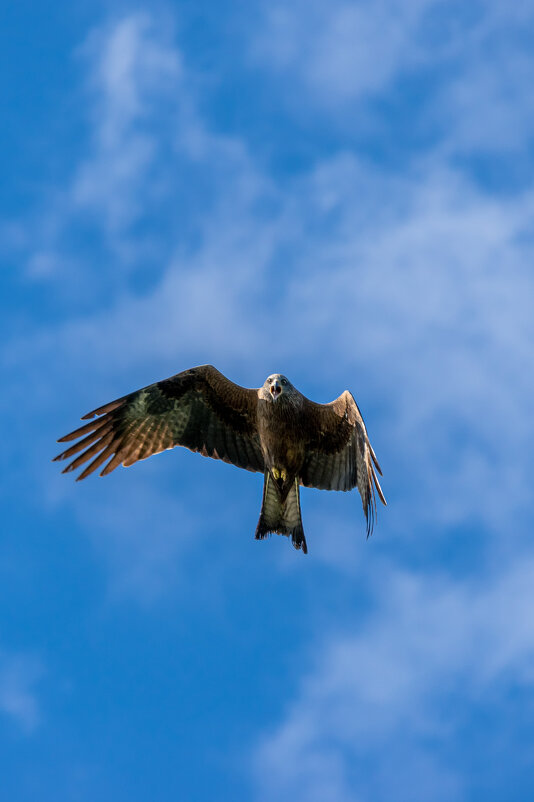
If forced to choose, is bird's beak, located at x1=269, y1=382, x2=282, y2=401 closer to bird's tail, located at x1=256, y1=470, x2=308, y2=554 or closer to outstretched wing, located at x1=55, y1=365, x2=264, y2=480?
outstretched wing, located at x1=55, y1=365, x2=264, y2=480

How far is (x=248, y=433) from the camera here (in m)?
11.6

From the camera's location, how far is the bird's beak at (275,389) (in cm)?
1092

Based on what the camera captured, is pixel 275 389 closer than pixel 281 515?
Yes

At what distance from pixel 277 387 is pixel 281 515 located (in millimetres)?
1494

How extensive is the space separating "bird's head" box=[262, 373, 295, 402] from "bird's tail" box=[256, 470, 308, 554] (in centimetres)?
104

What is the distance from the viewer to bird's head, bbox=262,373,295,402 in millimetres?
10930

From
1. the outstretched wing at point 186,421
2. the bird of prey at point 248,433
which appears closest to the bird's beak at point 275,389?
the bird of prey at point 248,433

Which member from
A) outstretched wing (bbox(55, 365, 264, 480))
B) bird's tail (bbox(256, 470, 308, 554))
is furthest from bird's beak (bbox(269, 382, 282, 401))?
bird's tail (bbox(256, 470, 308, 554))

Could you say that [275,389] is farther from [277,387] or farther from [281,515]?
[281,515]

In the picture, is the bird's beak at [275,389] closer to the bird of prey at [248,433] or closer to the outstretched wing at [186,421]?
the bird of prey at [248,433]

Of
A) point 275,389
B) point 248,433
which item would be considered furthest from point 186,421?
point 275,389

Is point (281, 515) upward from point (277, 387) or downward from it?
downward

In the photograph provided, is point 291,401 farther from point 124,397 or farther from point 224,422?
point 124,397

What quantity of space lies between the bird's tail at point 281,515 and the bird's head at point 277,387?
104 cm
